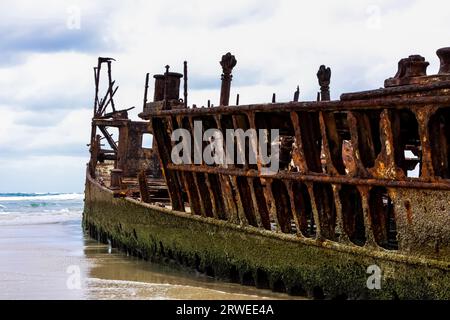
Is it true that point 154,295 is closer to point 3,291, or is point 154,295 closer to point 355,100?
point 3,291

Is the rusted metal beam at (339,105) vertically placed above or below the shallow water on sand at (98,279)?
above

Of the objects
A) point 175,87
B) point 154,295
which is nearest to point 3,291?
point 154,295

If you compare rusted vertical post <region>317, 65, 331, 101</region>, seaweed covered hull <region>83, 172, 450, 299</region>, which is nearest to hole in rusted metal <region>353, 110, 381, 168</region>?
seaweed covered hull <region>83, 172, 450, 299</region>

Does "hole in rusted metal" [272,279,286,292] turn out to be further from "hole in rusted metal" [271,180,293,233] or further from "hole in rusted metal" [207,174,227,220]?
"hole in rusted metal" [207,174,227,220]

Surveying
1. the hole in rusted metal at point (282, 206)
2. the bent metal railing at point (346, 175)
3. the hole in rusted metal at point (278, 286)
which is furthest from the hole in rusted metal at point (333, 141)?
the hole in rusted metal at point (278, 286)

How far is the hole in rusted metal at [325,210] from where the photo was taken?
25.1ft

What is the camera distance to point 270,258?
834cm

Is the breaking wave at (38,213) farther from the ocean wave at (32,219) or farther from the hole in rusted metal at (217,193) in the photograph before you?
the hole in rusted metal at (217,193)

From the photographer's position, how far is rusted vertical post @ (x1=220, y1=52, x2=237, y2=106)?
428 inches

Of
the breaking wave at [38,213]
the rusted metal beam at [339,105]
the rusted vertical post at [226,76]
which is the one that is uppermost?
the rusted vertical post at [226,76]

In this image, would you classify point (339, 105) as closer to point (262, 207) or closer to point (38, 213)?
point (262, 207)

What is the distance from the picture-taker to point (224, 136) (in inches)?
359

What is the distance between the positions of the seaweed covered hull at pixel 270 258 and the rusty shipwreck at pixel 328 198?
0.01 metres
